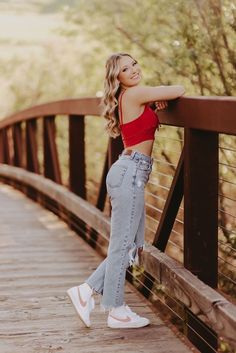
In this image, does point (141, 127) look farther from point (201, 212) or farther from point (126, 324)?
point (126, 324)

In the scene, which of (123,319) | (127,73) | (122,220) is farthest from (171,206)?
(127,73)

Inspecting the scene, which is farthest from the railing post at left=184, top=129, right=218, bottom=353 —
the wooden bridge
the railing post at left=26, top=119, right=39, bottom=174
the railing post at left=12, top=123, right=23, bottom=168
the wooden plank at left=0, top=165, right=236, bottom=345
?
the railing post at left=12, top=123, right=23, bottom=168

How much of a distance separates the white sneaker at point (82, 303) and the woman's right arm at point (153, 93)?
1020 millimetres

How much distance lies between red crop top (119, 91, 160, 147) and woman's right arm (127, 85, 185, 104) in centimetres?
8

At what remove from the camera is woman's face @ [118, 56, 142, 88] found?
4.05 meters

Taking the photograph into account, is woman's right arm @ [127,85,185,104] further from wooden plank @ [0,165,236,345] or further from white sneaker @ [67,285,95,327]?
white sneaker @ [67,285,95,327]

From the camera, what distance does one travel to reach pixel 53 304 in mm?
4766

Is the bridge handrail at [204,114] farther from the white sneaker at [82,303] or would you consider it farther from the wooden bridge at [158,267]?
the white sneaker at [82,303]

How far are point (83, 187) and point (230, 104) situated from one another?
157 inches

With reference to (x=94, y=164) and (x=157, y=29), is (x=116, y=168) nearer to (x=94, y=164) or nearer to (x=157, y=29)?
(x=157, y=29)

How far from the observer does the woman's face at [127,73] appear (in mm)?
4055

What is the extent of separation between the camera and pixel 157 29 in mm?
8344

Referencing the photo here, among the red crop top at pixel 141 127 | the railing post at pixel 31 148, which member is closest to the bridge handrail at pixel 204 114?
the red crop top at pixel 141 127

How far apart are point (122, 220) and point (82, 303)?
19.5 inches
